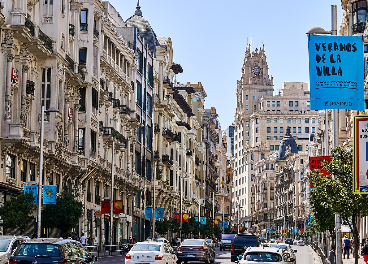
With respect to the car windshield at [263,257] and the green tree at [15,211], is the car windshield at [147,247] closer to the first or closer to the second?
the car windshield at [263,257]

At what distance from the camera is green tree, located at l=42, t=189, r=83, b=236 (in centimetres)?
4775

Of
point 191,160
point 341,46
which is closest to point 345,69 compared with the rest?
point 341,46

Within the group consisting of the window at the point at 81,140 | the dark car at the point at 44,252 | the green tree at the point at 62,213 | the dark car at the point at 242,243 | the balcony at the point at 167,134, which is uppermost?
the balcony at the point at 167,134

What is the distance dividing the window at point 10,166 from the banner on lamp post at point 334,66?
2465 cm

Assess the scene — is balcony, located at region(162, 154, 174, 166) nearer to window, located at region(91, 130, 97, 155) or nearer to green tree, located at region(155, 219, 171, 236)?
green tree, located at region(155, 219, 171, 236)

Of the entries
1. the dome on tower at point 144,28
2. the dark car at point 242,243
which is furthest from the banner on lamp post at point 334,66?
the dome on tower at point 144,28

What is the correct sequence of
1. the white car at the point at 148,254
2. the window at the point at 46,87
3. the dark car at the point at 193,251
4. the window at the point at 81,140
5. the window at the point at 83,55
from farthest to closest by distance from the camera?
the window at the point at 83,55 → the window at the point at 81,140 → the window at the point at 46,87 → the dark car at the point at 193,251 → the white car at the point at 148,254

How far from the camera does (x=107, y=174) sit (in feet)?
215

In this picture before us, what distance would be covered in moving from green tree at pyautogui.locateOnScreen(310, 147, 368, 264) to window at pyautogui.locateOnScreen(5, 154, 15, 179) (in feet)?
60.8

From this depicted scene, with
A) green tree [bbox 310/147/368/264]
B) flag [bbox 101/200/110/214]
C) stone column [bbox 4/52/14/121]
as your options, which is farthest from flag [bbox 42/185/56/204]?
flag [bbox 101/200/110/214]

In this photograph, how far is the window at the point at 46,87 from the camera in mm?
50925

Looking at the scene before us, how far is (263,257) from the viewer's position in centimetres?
2742

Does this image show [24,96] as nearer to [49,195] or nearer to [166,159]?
[49,195]

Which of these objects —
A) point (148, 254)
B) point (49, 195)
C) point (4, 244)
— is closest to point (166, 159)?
point (49, 195)
